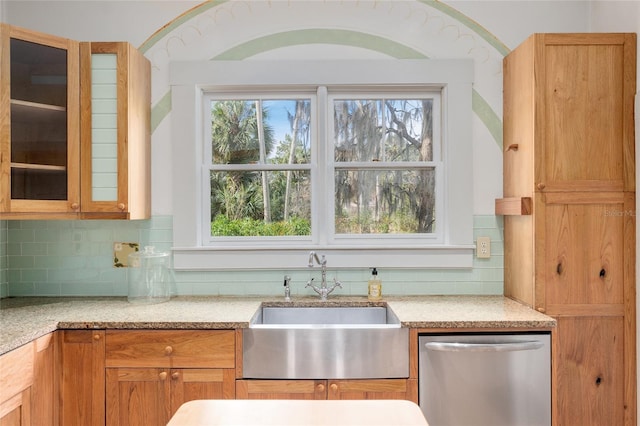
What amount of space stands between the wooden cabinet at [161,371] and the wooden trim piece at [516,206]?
1.44 m

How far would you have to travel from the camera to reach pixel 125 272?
9.04 ft

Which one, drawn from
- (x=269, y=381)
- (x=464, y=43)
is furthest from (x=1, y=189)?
(x=464, y=43)

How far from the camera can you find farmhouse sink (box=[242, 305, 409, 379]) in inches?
83.1

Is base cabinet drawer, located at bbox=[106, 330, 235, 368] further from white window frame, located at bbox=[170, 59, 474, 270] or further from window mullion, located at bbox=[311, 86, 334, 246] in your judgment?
window mullion, located at bbox=[311, 86, 334, 246]

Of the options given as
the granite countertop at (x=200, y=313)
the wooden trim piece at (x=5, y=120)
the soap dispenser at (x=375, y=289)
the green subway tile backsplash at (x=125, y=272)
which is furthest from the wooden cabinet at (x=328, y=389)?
the wooden trim piece at (x=5, y=120)

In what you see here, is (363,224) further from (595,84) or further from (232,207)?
(595,84)

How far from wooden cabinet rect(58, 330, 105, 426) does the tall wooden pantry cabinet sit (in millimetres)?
1972

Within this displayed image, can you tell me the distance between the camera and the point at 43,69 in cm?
235

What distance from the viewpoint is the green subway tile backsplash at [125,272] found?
8.99 feet

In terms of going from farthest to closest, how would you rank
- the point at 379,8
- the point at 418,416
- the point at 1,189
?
the point at 379,8
the point at 1,189
the point at 418,416

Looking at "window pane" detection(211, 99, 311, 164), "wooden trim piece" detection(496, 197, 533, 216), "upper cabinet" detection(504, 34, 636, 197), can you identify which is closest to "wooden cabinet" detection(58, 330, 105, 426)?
"window pane" detection(211, 99, 311, 164)

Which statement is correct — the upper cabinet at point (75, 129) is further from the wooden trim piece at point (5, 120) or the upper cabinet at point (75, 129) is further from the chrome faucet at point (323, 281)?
the chrome faucet at point (323, 281)

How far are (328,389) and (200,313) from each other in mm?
678

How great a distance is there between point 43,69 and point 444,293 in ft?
7.60
